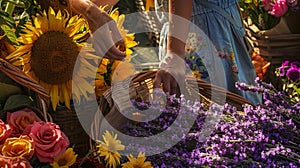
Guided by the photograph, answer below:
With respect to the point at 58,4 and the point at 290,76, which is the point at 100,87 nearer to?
the point at 58,4

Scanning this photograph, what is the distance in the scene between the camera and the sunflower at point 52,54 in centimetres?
130

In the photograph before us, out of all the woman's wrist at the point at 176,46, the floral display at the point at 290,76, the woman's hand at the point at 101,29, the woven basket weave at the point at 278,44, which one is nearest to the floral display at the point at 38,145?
the woman's hand at the point at 101,29

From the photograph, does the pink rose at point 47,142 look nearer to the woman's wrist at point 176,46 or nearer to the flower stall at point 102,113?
the flower stall at point 102,113

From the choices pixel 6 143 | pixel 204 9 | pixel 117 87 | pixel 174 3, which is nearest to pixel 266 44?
pixel 204 9

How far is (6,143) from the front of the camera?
110 centimetres

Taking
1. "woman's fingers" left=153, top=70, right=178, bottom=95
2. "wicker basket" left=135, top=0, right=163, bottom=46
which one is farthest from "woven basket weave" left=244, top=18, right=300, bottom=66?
"woman's fingers" left=153, top=70, right=178, bottom=95

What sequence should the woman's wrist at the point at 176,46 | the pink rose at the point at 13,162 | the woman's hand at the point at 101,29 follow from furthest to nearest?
1. the woman's wrist at the point at 176,46
2. the woman's hand at the point at 101,29
3. the pink rose at the point at 13,162

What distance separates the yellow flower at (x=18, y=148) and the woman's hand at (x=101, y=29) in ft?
0.91

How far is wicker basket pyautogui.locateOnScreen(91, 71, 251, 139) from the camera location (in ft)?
4.34

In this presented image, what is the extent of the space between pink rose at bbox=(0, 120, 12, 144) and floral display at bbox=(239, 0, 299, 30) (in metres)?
1.76

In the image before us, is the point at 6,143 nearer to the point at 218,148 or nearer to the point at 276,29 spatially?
the point at 218,148

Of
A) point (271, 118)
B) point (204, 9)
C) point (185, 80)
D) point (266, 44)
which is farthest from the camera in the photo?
point (266, 44)

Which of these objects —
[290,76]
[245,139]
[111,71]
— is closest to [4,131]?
[111,71]

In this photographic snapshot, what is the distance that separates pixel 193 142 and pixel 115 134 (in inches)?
6.4
